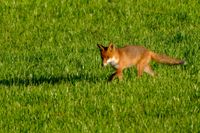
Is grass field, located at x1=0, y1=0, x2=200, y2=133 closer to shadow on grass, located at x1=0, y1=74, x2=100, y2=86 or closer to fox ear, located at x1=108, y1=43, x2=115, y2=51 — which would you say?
shadow on grass, located at x1=0, y1=74, x2=100, y2=86

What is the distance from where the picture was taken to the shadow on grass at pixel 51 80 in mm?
14203

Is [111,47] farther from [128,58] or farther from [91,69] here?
[91,69]

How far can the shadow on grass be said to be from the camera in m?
14.2

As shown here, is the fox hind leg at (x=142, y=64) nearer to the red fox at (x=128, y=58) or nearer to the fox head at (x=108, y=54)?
the red fox at (x=128, y=58)

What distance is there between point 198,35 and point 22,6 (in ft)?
26.9

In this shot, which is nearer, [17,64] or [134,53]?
[134,53]

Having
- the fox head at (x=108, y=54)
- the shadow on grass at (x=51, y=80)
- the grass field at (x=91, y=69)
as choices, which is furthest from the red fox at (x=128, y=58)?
the shadow on grass at (x=51, y=80)

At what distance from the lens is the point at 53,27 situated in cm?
2384

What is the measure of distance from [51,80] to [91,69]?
1.46 meters

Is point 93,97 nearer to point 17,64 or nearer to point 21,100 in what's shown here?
point 21,100

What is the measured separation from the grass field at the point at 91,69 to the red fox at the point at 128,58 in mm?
304

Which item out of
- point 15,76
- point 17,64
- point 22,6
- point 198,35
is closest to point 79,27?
point 22,6

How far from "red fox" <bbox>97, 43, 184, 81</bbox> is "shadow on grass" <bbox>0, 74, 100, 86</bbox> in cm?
80

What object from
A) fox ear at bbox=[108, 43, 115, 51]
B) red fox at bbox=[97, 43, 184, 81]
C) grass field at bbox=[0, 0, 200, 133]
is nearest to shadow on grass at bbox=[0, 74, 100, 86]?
grass field at bbox=[0, 0, 200, 133]
